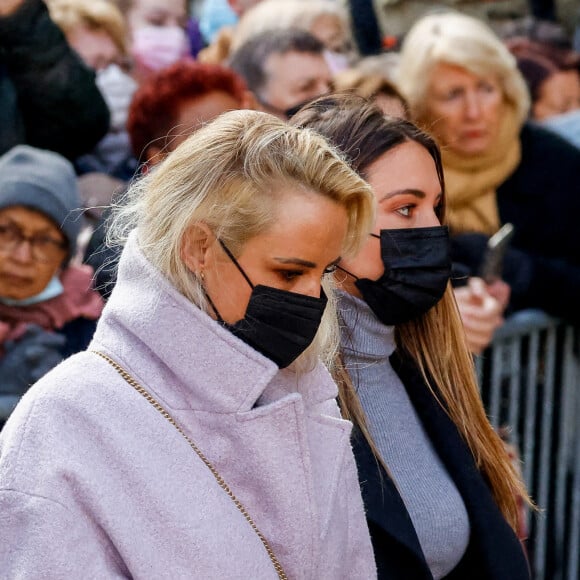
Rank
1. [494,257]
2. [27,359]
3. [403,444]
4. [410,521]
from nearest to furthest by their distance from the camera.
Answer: [410,521]
[403,444]
[27,359]
[494,257]

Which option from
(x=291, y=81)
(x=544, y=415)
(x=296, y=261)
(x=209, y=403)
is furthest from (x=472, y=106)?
(x=209, y=403)

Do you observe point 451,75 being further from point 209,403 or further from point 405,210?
point 209,403

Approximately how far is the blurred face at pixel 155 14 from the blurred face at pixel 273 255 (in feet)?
13.6

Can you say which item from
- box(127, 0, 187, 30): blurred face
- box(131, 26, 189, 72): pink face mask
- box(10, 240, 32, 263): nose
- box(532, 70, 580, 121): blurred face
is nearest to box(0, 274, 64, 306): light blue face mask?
box(10, 240, 32, 263): nose

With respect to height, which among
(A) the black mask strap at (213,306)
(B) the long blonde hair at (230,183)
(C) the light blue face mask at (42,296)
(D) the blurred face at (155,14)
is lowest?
(D) the blurred face at (155,14)

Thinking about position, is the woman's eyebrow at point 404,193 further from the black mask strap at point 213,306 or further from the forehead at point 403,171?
the black mask strap at point 213,306

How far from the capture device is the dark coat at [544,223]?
4.45 meters

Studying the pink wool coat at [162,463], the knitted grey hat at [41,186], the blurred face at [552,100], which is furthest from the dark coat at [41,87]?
the blurred face at [552,100]

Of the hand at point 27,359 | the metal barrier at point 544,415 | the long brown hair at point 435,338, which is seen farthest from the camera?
the metal barrier at point 544,415

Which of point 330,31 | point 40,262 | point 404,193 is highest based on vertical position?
point 404,193

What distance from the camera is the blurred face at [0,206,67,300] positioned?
3.47 meters

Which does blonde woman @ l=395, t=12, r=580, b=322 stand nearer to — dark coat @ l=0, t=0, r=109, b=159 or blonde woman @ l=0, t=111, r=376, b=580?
dark coat @ l=0, t=0, r=109, b=159

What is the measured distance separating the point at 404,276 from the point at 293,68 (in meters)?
2.25

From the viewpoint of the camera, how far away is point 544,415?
A: 4.45 m
